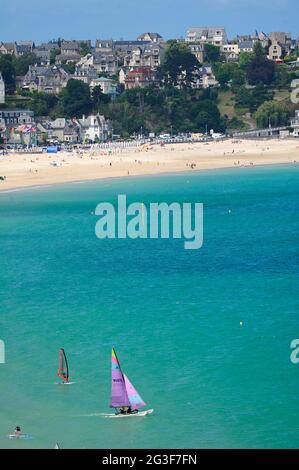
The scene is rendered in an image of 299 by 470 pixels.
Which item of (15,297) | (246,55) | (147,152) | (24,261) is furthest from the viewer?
(246,55)

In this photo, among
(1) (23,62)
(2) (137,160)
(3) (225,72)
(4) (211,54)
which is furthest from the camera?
(4) (211,54)

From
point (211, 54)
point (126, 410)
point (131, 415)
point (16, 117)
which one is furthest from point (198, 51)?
point (131, 415)

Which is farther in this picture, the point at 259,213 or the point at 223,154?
the point at 223,154

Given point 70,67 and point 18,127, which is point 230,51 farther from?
point 18,127

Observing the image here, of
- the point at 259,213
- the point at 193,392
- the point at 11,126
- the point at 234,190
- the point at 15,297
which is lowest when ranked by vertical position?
the point at 193,392

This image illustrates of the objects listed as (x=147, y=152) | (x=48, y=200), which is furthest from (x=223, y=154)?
(x=48, y=200)

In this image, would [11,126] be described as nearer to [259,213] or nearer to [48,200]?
[48,200]

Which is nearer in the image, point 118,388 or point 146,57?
point 118,388
